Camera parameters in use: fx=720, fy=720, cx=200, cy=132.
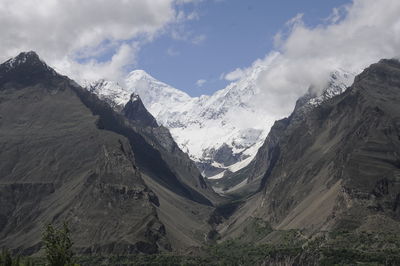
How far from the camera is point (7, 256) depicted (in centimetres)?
16325

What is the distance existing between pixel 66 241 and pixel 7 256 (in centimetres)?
6297

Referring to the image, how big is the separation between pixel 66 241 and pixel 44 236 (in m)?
3.33

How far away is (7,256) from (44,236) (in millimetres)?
61958

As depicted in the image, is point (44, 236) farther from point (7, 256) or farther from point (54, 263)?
point (7, 256)

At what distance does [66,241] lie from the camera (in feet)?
349

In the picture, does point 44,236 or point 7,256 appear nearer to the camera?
point 44,236

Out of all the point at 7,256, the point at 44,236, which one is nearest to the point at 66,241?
the point at 44,236

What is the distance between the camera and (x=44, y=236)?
106250mm

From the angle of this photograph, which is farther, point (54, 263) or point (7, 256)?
point (7, 256)

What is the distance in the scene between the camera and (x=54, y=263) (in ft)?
343

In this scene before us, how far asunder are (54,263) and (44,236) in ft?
14.5

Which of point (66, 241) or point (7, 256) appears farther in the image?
point (7, 256)

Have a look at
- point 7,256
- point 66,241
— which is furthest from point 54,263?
point 7,256

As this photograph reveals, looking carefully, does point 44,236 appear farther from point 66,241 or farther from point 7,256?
point 7,256
